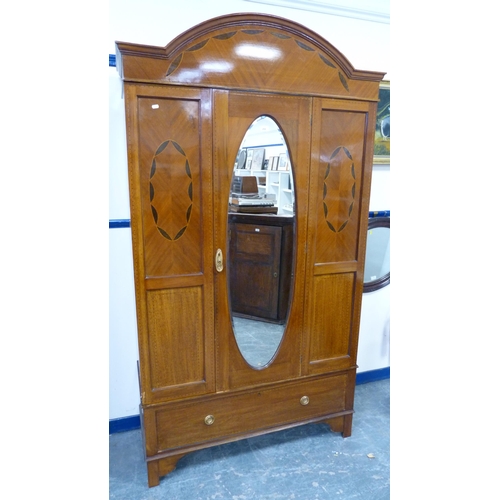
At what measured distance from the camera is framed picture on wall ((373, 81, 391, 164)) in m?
2.26

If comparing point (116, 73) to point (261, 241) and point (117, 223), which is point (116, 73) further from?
point (261, 241)

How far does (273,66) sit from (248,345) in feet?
4.16

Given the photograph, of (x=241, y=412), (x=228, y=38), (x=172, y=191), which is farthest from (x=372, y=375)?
(x=228, y=38)

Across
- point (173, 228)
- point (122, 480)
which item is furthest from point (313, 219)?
point (122, 480)

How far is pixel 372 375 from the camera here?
261cm

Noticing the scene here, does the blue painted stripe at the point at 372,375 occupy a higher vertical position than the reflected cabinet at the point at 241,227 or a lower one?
lower

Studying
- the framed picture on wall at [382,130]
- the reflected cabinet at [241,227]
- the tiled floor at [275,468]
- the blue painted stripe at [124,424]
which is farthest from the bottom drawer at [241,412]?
the framed picture on wall at [382,130]

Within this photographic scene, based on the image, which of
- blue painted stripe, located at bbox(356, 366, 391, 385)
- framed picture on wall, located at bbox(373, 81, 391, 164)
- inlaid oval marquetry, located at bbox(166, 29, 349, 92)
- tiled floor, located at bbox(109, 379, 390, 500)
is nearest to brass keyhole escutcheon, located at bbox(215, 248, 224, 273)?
inlaid oval marquetry, located at bbox(166, 29, 349, 92)

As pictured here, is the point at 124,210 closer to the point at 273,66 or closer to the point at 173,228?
the point at 173,228

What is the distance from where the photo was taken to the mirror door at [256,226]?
59.0 inches

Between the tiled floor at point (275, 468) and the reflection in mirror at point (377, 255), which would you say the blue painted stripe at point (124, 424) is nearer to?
the tiled floor at point (275, 468)

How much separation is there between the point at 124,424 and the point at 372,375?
172 cm
